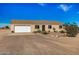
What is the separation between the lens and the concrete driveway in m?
5.68

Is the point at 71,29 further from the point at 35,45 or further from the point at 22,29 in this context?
the point at 22,29

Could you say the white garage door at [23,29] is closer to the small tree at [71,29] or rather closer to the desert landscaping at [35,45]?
the desert landscaping at [35,45]

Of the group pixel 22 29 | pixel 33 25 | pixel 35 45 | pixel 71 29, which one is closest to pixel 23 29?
pixel 22 29

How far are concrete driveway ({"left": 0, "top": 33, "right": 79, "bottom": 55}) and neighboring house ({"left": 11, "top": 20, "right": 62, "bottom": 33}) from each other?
0.46ft

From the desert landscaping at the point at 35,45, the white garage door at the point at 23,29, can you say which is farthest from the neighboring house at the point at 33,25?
the desert landscaping at the point at 35,45

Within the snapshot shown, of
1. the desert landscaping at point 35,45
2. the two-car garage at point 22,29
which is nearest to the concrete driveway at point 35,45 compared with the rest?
the desert landscaping at point 35,45

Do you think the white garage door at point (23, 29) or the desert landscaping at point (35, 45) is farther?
the white garage door at point (23, 29)

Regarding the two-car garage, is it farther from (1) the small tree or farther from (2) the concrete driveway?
(1) the small tree

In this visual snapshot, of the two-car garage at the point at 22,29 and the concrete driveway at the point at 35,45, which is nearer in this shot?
the concrete driveway at the point at 35,45

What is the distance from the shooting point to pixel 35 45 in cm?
570

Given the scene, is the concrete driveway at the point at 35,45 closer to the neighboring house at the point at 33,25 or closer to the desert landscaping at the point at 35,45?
the desert landscaping at the point at 35,45

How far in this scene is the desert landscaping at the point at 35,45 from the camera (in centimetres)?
568

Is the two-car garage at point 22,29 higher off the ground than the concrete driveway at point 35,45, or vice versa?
the two-car garage at point 22,29

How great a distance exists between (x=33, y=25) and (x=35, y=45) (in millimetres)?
354
